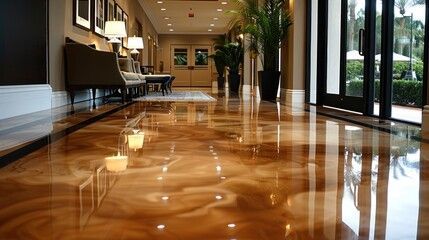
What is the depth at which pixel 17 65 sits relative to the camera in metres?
5.23

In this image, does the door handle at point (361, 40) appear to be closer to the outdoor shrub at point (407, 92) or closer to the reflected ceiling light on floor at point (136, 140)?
the outdoor shrub at point (407, 92)

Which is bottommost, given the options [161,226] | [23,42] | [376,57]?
[161,226]

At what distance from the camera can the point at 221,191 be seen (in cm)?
185

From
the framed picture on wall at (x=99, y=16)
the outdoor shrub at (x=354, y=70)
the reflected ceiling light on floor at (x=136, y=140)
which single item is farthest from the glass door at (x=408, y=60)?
the framed picture on wall at (x=99, y=16)

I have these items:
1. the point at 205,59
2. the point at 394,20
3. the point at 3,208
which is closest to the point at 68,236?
the point at 3,208

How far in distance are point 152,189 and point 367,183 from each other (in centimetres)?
84

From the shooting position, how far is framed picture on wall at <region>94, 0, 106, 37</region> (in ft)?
29.2

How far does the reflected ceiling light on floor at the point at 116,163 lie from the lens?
7.48ft

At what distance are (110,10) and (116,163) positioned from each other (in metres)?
8.49

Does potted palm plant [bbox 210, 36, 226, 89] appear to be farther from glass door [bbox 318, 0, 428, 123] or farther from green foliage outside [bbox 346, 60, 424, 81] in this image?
green foliage outside [bbox 346, 60, 424, 81]

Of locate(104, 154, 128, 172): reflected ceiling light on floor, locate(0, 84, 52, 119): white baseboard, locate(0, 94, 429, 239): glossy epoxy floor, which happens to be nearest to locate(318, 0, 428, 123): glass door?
locate(0, 94, 429, 239): glossy epoxy floor

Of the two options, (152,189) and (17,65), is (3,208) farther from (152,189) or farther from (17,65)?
(17,65)

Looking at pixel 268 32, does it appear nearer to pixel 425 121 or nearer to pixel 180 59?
pixel 425 121

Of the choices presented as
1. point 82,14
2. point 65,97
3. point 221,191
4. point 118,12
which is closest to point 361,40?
point 65,97
